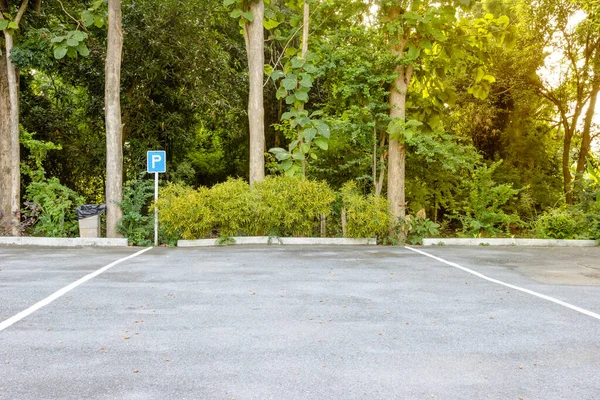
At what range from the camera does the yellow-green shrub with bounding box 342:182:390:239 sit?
1449 centimetres

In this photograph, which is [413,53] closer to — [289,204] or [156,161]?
[289,204]

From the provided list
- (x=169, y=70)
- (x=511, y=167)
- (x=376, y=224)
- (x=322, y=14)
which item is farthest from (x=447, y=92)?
(x=169, y=70)

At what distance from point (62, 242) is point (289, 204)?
237 inches

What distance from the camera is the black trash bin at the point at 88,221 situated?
1482 cm

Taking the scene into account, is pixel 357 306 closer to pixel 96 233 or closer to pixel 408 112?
pixel 96 233

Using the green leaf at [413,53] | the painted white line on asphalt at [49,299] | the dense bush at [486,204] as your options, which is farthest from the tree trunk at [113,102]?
the dense bush at [486,204]

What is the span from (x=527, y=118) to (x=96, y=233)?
65.9 ft

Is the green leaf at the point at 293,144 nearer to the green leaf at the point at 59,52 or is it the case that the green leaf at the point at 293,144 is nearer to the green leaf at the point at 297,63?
the green leaf at the point at 297,63

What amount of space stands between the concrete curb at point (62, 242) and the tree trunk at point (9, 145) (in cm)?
92

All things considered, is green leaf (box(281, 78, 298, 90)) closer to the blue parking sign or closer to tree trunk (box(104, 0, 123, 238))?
the blue parking sign

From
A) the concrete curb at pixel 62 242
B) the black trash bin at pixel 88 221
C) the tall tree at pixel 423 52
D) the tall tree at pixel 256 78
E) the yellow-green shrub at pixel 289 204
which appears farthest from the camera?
the tall tree at pixel 256 78

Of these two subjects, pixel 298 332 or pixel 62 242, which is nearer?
pixel 298 332

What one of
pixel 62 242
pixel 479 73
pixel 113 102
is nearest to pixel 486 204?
pixel 479 73

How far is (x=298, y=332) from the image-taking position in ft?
18.4
